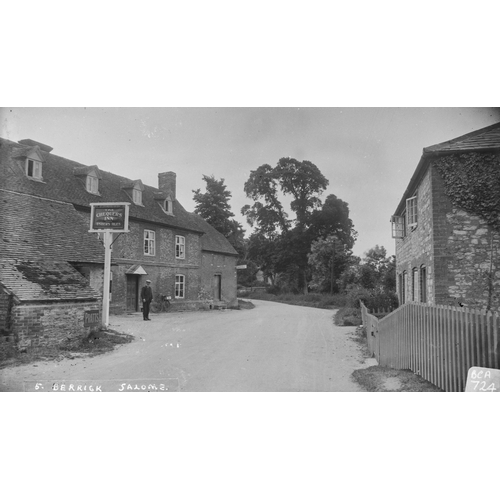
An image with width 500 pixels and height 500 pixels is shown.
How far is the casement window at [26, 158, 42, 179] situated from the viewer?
→ 6309mm

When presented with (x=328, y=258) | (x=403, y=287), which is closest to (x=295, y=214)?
(x=328, y=258)

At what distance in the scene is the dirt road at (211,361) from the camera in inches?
212

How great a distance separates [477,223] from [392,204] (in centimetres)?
118

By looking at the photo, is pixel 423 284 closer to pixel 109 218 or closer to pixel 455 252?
pixel 455 252

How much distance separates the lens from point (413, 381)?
17.2ft

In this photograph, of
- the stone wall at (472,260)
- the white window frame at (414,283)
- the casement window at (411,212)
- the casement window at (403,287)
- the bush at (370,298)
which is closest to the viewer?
the stone wall at (472,260)

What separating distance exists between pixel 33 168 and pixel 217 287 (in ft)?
12.0

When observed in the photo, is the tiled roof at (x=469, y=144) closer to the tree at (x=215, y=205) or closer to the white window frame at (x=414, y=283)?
the white window frame at (x=414, y=283)

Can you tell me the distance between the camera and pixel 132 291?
6.80 m

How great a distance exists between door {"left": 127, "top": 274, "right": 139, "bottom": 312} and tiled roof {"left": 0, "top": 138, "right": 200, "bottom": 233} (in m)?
1.07

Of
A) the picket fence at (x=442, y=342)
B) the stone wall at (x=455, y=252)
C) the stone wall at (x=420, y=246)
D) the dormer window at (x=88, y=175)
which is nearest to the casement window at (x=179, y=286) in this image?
the dormer window at (x=88, y=175)

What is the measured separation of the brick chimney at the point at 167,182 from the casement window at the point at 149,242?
1.15 m

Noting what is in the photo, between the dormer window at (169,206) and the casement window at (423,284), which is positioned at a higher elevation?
the dormer window at (169,206)
